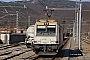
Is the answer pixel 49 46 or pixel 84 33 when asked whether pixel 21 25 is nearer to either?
pixel 84 33

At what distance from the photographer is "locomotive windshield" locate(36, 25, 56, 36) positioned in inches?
1094

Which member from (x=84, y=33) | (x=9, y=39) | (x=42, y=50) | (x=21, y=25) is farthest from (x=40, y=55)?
(x=84, y=33)

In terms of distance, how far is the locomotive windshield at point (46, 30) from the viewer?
91.1 ft

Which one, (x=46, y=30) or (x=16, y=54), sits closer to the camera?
(x=46, y=30)

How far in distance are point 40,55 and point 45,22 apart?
10.7 ft

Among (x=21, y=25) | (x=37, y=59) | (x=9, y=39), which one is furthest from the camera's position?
(x=21, y=25)

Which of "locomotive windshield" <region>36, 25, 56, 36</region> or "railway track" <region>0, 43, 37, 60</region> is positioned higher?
"locomotive windshield" <region>36, 25, 56, 36</region>

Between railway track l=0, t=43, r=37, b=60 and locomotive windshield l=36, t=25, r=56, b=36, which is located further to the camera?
locomotive windshield l=36, t=25, r=56, b=36

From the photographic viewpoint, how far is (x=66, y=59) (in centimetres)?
2680

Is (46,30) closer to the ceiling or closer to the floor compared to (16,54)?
closer to the ceiling

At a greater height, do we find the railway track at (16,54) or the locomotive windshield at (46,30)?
the locomotive windshield at (46,30)

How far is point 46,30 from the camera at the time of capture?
2791 centimetres

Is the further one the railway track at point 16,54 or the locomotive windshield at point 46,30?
the locomotive windshield at point 46,30

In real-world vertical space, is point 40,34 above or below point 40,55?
above
